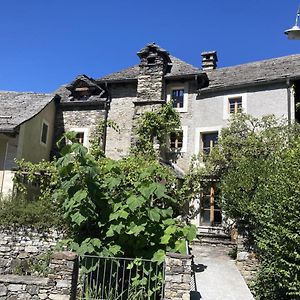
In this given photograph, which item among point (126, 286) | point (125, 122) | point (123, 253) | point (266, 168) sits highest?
point (125, 122)

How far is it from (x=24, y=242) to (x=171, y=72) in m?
12.2

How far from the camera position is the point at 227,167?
16688 millimetres

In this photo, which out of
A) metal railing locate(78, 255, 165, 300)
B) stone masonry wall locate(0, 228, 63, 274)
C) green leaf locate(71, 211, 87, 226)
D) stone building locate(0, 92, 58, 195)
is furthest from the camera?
stone building locate(0, 92, 58, 195)

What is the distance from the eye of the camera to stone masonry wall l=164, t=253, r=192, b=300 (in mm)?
7719

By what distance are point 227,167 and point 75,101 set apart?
31.9 feet

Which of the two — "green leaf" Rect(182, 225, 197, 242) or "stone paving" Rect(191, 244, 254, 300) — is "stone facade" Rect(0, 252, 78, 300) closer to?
"green leaf" Rect(182, 225, 197, 242)

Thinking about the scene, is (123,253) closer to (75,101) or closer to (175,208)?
(175,208)

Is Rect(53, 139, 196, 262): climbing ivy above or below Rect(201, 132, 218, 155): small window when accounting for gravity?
below

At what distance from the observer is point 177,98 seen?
20.5 m

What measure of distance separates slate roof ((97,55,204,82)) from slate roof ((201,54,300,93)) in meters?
1.25

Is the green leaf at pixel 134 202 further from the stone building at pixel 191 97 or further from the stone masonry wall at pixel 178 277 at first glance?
the stone building at pixel 191 97

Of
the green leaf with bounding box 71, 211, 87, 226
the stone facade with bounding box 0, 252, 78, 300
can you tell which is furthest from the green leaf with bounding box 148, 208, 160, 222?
the stone facade with bounding box 0, 252, 78, 300

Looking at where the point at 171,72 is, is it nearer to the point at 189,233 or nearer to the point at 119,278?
the point at 189,233

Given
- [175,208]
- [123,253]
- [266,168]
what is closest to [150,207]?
[123,253]
